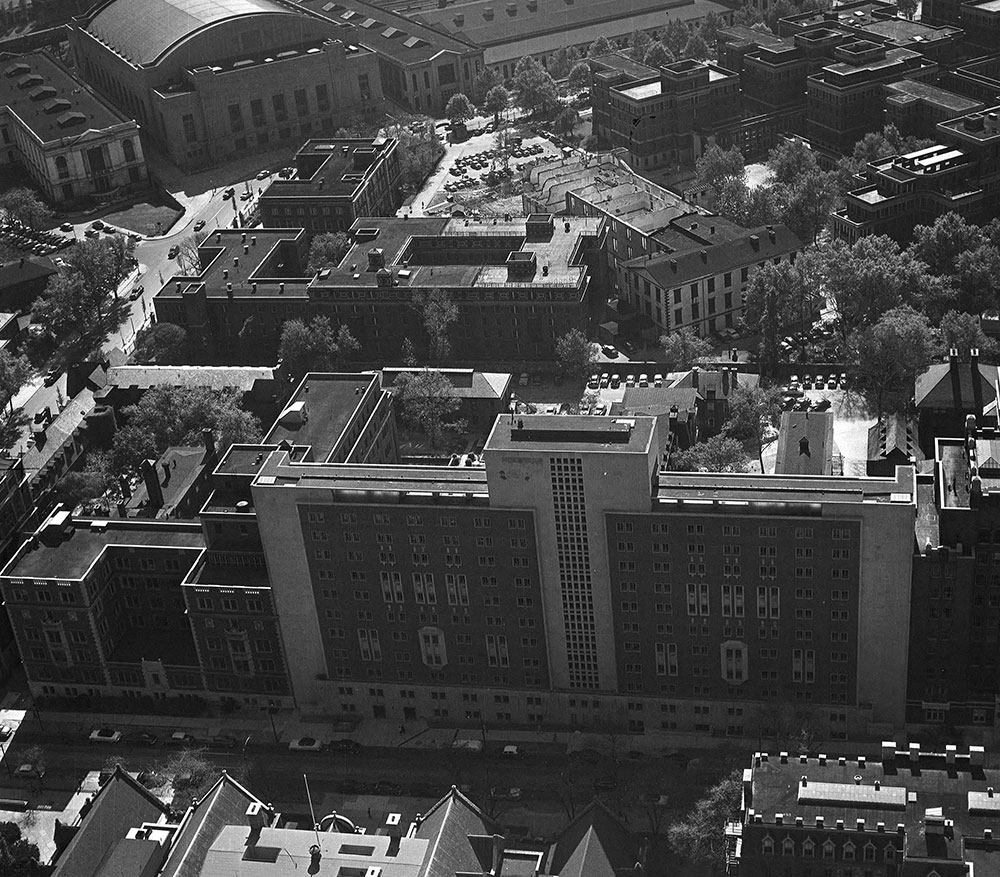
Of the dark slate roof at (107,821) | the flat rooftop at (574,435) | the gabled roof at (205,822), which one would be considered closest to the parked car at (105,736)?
the dark slate roof at (107,821)

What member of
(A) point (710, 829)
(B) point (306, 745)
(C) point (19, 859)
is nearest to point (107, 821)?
(C) point (19, 859)

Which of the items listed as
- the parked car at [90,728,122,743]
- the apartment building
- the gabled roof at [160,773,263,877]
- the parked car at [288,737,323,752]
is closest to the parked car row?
the parked car at [90,728,122,743]

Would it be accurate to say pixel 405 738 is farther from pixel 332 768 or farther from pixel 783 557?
pixel 783 557

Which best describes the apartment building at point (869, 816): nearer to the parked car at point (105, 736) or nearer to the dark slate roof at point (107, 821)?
the dark slate roof at point (107, 821)

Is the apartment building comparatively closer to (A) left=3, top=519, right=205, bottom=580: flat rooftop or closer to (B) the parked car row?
(B) the parked car row

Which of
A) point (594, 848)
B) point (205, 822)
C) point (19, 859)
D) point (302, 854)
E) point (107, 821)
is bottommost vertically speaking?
point (19, 859)

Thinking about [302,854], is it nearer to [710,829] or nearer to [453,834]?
[453,834]

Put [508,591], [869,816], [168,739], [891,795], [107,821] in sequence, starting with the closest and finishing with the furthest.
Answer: [869,816], [891,795], [107,821], [508,591], [168,739]
